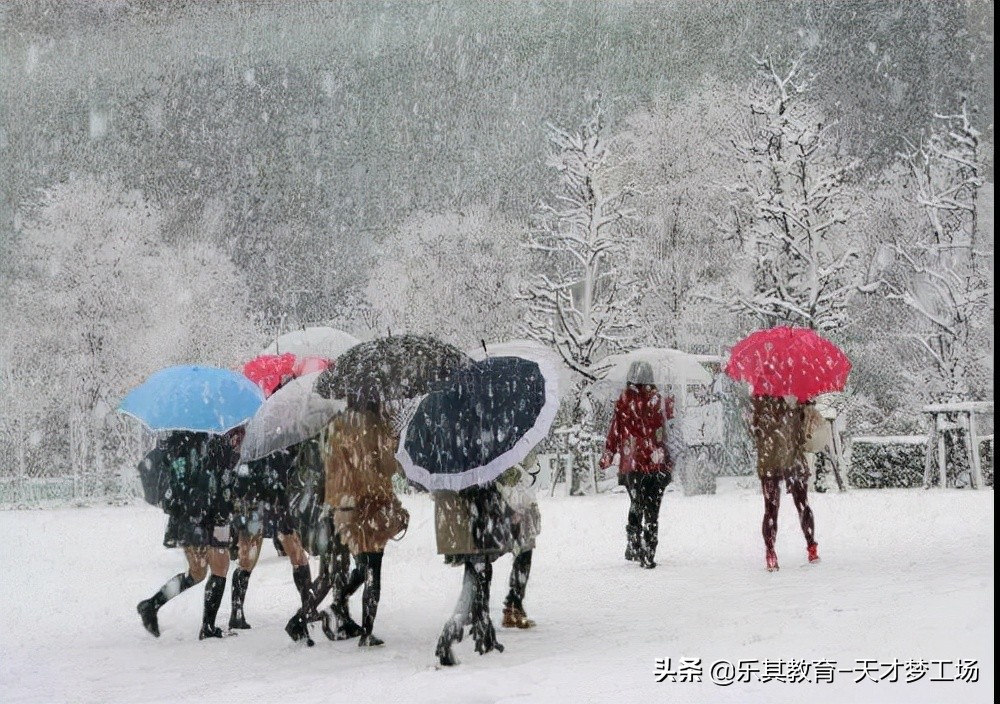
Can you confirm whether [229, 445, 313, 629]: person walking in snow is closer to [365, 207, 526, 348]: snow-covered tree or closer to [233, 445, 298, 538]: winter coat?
[233, 445, 298, 538]: winter coat

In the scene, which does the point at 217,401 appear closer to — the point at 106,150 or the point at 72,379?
the point at 72,379

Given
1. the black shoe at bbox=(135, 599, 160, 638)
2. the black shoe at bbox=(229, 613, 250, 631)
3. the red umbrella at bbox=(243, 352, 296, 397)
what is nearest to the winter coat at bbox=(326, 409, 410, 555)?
the black shoe at bbox=(229, 613, 250, 631)

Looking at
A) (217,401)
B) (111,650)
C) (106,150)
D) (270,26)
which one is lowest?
(111,650)

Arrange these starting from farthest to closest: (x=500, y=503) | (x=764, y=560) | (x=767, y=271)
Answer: (x=767, y=271), (x=764, y=560), (x=500, y=503)

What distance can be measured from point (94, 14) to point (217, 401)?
22549 millimetres

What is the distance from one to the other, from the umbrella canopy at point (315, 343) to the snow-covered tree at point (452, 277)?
19948mm

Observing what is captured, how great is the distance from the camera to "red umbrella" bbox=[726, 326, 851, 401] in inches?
421

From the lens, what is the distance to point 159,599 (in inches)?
332

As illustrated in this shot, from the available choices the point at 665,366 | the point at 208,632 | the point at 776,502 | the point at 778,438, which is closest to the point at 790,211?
the point at 665,366

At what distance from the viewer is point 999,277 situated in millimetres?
4984

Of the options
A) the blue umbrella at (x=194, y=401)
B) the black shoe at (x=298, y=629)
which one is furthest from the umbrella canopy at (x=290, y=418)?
the black shoe at (x=298, y=629)

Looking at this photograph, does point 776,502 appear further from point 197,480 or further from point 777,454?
point 197,480

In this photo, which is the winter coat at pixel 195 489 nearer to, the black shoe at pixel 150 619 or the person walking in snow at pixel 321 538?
the person walking in snow at pixel 321 538

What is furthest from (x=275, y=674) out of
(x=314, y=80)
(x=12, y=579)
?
(x=314, y=80)
